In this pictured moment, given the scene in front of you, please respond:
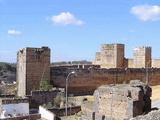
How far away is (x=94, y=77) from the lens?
119 feet

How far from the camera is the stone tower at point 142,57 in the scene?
41.9 meters

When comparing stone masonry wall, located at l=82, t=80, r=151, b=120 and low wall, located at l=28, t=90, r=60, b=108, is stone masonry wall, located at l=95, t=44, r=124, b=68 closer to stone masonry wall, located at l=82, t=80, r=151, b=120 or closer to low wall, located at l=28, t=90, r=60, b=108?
low wall, located at l=28, t=90, r=60, b=108

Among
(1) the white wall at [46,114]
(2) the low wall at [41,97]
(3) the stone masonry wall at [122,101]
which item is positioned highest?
(3) the stone masonry wall at [122,101]

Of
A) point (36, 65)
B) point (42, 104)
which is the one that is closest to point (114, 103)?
point (42, 104)

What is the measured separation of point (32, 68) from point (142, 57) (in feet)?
42.3

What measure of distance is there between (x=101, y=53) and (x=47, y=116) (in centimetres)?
1768

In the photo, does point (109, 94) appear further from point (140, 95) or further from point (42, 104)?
point (42, 104)

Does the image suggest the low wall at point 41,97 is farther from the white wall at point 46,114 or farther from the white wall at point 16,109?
the white wall at point 46,114

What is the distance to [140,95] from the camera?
2091 centimetres

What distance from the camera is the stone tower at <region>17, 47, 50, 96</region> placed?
32938mm

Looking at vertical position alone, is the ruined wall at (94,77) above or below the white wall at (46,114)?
above

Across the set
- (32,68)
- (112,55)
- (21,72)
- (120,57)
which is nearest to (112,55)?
(112,55)

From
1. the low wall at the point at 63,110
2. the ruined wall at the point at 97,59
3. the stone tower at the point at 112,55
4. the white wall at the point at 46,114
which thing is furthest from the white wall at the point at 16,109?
the ruined wall at the point at 97,59

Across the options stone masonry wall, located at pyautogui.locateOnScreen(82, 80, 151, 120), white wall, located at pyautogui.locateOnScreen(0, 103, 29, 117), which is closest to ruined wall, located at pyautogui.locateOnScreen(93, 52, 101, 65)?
white wall, located at pyautogui.locateOnScreen(0, 103, 29, 117)
